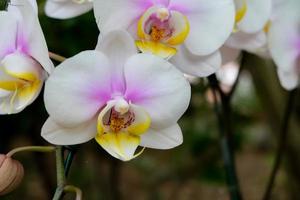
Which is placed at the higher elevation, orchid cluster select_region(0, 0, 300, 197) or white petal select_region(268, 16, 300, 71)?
orchid cluster select_region(0, 0, 300, 197)

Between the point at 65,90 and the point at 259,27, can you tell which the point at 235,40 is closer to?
the point at 259,27

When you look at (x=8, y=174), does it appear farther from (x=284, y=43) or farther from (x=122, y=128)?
(x=284, y=43)

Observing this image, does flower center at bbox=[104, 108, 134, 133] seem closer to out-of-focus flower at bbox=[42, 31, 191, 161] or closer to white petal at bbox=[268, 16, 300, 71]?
out-of-focus flower at bbox=[42, 31, 191, 161]

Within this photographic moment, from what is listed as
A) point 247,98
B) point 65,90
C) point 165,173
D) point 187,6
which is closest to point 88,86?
point 65,90

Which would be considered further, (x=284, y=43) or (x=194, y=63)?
(x=284, y=43)

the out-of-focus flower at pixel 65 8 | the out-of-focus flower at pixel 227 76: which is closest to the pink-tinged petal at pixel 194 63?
the out-of-focus flower at pixel 65 8

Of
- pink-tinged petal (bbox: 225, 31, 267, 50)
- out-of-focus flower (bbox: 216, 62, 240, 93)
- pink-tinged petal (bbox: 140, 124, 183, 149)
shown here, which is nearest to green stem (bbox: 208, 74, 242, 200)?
pink-tinged petal (bbox: 225, 31, 267, 50)

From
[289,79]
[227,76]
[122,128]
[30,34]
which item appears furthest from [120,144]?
[227,76]
